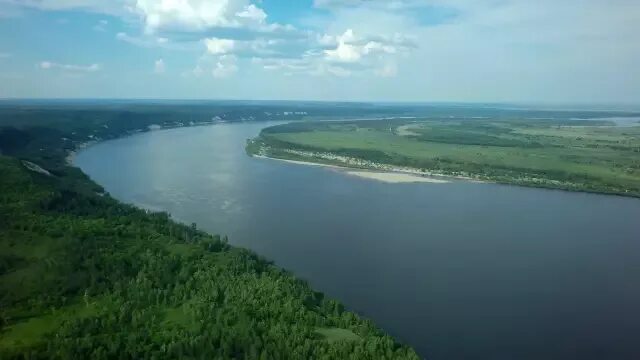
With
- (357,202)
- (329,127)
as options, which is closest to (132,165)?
(357,202)

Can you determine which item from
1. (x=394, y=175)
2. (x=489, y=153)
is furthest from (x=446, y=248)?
(x=489, y=153)

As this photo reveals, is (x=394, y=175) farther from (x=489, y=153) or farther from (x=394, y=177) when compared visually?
(x=489, y=153)

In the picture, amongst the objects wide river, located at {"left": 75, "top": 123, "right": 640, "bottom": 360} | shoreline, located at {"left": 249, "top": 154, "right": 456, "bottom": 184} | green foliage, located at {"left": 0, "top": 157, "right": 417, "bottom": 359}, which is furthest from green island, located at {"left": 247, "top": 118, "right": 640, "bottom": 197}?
green foliage, located at {"left": 0, "top": 157, "right": 417, "bottom": 359}

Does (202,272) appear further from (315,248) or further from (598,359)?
(598,359)

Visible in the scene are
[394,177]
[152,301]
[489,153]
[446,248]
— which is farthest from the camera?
[489,153]

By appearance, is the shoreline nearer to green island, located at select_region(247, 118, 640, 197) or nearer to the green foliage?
green island, located at select_region(247, 118, 640, 197)

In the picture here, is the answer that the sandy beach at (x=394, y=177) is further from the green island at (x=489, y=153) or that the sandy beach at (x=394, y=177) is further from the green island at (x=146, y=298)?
the green island at (x=146, y=298)
